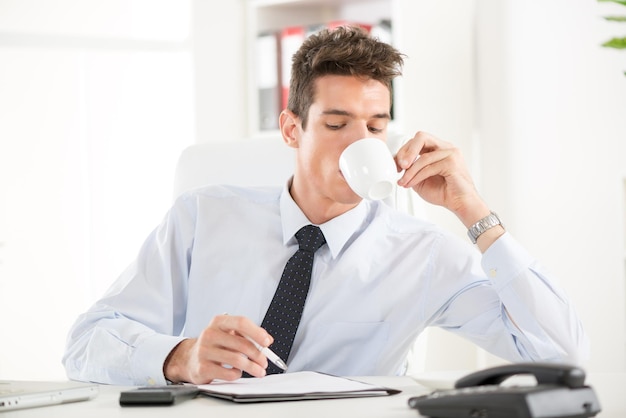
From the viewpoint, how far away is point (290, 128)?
1.84m

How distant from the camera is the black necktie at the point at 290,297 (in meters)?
1.57

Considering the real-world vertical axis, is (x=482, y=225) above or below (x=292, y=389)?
above

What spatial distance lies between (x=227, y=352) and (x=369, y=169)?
1.34 feet

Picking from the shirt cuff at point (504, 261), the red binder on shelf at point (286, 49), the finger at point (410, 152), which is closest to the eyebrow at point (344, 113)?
the finger at point (410, 152)

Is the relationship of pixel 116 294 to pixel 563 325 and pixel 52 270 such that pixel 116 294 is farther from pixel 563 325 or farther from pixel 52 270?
pixel 52 270

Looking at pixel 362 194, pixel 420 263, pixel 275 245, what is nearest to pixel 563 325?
pixel 420 263

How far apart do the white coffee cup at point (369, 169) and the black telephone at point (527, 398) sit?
0.60m

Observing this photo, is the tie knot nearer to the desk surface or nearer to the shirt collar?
the shirt collar

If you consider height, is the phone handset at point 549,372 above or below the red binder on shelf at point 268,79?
below

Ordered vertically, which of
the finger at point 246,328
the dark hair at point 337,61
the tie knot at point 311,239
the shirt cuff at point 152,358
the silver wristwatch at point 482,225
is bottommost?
the shirt cuff at point 152,358

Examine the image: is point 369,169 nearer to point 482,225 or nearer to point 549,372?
point 482,225

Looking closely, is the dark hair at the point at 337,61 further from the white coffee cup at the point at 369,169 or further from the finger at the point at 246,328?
the finger at the point at 246,328

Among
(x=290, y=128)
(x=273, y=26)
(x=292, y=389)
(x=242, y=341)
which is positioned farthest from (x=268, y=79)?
(x=292, y=389)

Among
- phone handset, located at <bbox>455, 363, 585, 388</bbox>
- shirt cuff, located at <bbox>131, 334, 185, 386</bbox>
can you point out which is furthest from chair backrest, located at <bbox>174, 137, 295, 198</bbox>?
phone handset, located at <bbox>455, 363, 585, 388</bbox>
